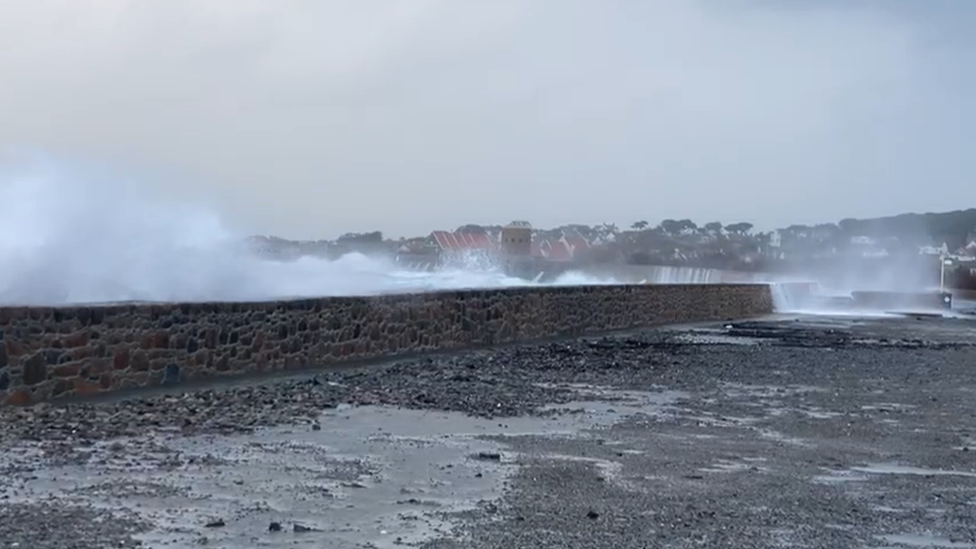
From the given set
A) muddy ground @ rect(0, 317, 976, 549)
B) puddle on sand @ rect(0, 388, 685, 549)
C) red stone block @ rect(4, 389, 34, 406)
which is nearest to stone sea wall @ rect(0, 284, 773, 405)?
red stone block @ rect(4, 389, 34, 406)

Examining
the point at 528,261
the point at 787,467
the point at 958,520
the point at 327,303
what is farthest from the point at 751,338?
the point at 528,261

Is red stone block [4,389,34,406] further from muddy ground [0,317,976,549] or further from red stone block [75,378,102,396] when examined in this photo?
red stone block [75,378,102,396]

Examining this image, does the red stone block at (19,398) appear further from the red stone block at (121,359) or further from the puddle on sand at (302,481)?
the puddle on sand at (302,481)

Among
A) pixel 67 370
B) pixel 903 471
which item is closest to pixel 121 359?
pixel 67 370

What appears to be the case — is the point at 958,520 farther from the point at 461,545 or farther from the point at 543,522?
the point at 461,545

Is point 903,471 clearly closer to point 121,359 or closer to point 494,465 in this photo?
point 494,465

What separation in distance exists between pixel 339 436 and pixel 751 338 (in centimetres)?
1610

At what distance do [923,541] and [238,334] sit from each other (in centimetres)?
829

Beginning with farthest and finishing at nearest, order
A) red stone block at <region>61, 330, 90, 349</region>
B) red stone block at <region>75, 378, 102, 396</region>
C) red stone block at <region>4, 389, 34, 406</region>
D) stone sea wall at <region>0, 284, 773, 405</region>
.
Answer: red stone block at <region>75, 378, 102, 396</region>
red stone block at <region>61, 330, 90, 349</region>
stone sea wall at <region>0, 284, 773, 405</region>
red stone block at <region>4, 389, 34, 406</region>

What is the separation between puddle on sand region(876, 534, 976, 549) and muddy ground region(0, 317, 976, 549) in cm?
2

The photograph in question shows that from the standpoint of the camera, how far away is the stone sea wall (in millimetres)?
10070

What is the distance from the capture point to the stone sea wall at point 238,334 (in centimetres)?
1007

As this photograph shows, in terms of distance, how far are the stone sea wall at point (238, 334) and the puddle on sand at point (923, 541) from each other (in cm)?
676

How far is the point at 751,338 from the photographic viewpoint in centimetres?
2406
